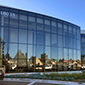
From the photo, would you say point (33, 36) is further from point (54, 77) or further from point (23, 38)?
point (54, 77)

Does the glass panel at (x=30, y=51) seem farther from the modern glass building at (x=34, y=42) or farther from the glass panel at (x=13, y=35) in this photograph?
the glass panel at (x=13, y=35)

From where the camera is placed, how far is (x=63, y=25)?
82.8 feet

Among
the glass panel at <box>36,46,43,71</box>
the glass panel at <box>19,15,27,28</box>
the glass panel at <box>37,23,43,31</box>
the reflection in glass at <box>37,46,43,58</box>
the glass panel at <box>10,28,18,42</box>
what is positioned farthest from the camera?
the glass panel at <box>37,23,43,31</box>

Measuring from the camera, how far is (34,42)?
856 inches

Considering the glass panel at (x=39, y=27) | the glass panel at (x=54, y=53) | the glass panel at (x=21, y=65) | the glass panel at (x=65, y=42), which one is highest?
the glass panel at (x=39, y=27)

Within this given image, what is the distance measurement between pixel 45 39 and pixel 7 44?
663 cm

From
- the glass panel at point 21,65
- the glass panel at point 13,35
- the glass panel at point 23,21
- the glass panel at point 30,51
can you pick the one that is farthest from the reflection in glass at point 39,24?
the glass panel at point 21,65

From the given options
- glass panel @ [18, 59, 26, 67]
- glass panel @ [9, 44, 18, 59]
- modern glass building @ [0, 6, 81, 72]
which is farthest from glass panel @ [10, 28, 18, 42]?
glass panel @ [18, 59, 26, 67]

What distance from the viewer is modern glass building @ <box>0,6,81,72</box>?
19828mm

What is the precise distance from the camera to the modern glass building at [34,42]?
781 inches

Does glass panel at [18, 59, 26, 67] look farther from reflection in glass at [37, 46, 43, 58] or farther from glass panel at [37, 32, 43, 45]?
glass panel at [37, 32, 43, 45]

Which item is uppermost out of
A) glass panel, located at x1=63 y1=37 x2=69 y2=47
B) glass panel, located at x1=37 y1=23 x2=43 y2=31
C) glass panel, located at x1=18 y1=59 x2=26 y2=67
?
glass panel, located at x1=37 y1=23 x2=43 y2=31

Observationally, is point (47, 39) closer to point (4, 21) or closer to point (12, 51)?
point (12, 51)

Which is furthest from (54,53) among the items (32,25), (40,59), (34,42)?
(32,25)
